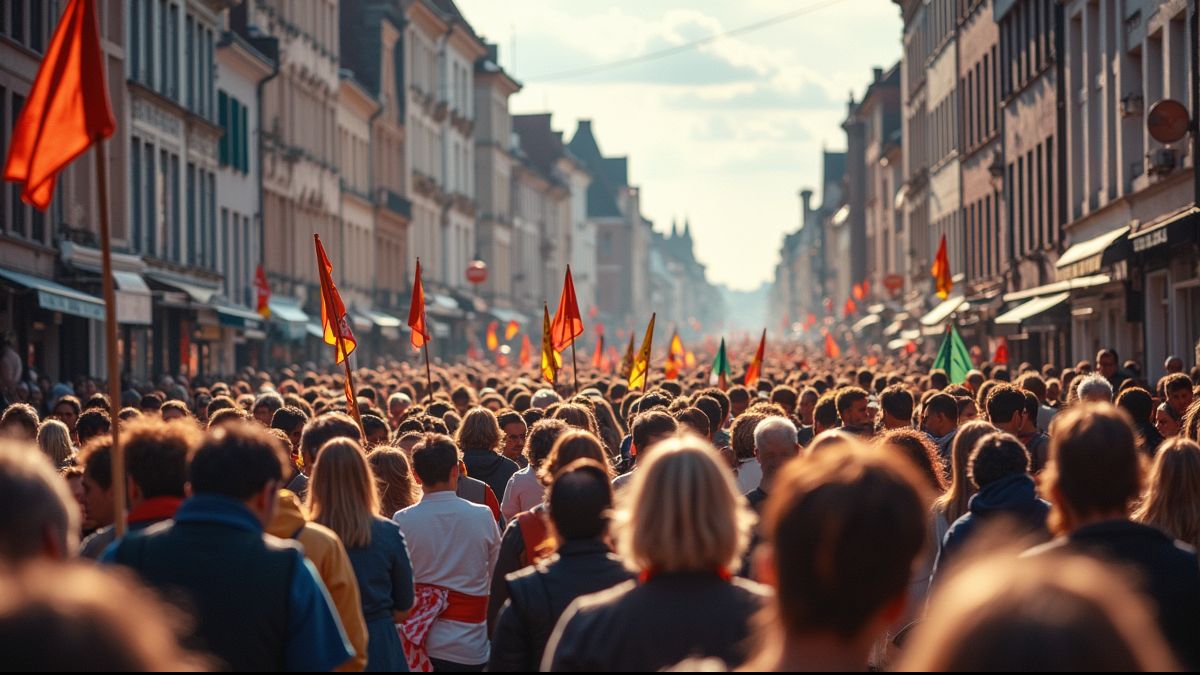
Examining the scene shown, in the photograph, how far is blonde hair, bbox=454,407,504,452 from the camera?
12.0m

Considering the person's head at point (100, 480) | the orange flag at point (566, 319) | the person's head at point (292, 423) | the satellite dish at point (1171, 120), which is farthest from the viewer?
the satellite dish at point (1171, 120)

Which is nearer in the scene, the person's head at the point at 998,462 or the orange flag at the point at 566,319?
the person's head at the point at 998,462

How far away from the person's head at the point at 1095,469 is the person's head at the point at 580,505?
4.58 ft

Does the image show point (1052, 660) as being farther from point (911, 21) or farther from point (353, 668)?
point (911, 21)

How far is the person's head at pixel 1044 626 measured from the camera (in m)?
2.69

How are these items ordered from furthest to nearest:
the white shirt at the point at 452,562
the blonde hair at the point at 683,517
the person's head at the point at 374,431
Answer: the person's head at the point at 374,431 < the white shirt at the point at 452,562 < the blonde hair at the point at 683,517

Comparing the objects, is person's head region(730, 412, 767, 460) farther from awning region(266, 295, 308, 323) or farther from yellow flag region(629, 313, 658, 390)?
awning region(266, 295, 308, 323)

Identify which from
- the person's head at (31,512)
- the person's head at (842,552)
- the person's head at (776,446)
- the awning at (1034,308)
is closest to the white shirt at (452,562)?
the person's head at (776,446)

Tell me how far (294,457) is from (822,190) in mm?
184821

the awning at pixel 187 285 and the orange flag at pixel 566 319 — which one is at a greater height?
the awning at pixel 187 285

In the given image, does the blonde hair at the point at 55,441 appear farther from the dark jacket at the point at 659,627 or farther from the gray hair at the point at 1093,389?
the dark jacket at the point at 659,627

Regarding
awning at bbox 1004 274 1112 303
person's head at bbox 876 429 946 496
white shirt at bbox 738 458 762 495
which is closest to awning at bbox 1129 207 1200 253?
awning at bbox 1004 274 1112 303

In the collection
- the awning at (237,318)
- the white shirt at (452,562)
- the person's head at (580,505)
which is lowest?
the white shirt at (452,562)

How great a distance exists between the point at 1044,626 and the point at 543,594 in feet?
11.9
